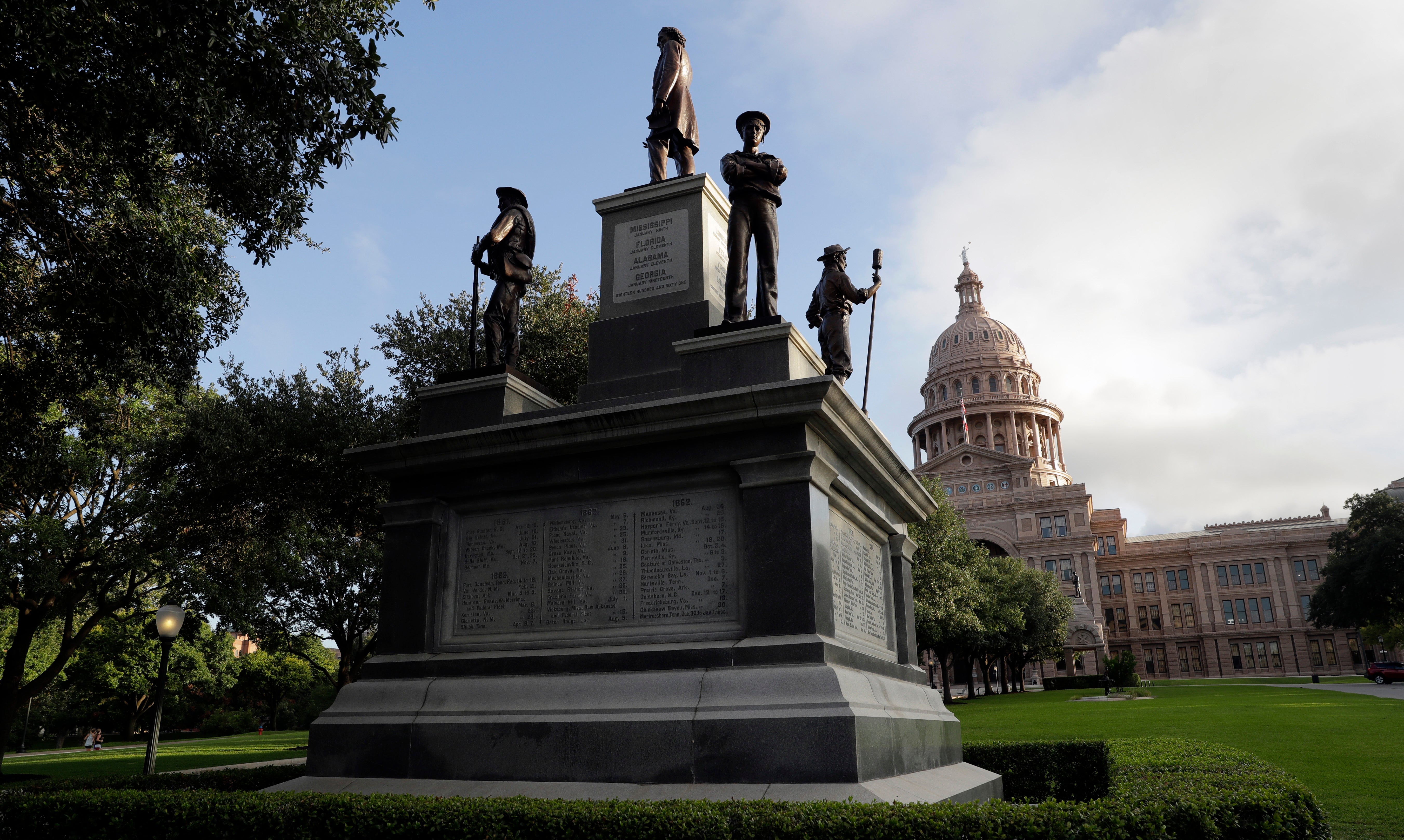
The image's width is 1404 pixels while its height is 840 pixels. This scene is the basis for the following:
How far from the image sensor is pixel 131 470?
23844 millimetres

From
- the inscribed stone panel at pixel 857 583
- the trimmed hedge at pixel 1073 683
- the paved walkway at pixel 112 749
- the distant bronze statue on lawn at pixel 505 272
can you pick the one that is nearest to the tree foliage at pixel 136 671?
the paved walkway at pixel 112 749

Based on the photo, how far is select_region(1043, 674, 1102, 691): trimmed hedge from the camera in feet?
212

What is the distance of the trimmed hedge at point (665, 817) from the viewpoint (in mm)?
5652

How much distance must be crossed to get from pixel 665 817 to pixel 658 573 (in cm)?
313

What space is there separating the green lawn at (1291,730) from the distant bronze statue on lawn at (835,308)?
24.1 ft

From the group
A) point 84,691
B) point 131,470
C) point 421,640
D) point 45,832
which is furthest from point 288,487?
point 84,691

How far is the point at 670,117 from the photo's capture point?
11.5m

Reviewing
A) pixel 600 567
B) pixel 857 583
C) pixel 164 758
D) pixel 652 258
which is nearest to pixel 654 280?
pixel 652 258

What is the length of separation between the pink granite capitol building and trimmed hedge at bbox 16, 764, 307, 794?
96.9 m

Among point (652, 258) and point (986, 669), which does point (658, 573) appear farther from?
point (986, 669)

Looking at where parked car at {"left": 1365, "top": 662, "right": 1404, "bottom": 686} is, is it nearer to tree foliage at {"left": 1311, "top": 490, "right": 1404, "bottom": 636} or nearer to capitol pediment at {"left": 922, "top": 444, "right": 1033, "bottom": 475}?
tree foliage at {"left": 1311, "top": 490, "right": 1404, "bottom": 636}

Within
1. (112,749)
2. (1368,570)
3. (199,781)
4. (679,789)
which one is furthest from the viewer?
(1368,570)

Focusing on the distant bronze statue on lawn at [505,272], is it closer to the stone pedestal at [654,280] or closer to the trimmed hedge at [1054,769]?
the stone pedestal at [654,280]

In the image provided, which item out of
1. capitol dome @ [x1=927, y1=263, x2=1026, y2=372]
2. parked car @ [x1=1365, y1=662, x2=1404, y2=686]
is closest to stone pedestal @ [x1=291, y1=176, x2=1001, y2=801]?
parked car @ [x1=1365, y1=662, x2=1404, y2=686]
